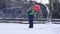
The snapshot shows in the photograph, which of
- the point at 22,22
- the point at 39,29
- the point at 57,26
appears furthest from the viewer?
the point at 22,22

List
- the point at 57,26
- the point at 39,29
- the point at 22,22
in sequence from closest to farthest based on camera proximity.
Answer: the point at 39,29
the point at 57,26
the point at 22,22

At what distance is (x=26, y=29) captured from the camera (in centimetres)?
1280

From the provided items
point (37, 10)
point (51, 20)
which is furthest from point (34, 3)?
point (51, 20)

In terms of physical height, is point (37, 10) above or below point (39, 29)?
above

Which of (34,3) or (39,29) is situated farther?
Answer: (34,3)

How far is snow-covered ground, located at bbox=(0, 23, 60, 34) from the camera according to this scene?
12.0m

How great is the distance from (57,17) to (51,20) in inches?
15.2

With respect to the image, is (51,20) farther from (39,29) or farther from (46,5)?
(39,29)

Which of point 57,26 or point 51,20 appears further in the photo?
point 51,20

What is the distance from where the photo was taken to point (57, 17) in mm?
14969

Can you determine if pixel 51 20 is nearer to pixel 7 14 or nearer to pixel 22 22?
pixel 22 22

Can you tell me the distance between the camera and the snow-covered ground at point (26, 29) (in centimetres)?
1203

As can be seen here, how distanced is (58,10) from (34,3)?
1522 millimetres

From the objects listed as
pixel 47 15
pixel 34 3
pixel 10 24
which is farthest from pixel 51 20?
pixel 10 24
